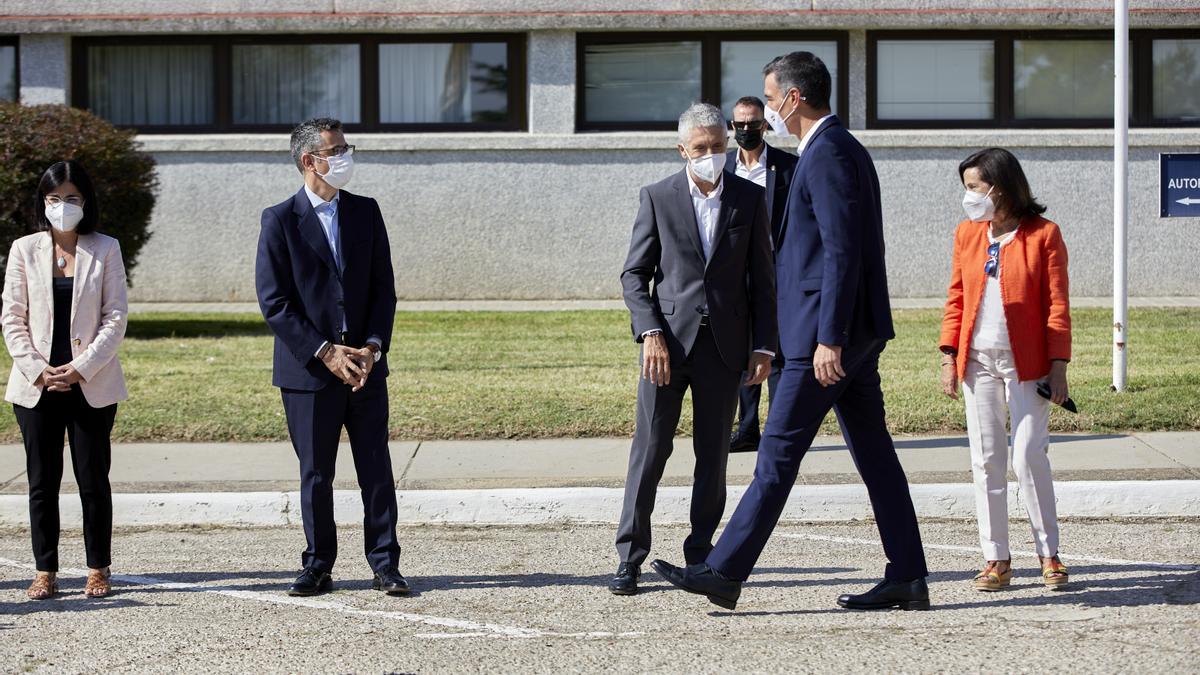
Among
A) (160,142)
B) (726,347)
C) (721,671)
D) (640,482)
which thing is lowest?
(721,671)

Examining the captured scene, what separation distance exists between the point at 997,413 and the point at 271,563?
10.6 ft

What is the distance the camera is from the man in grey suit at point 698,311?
5848 mm

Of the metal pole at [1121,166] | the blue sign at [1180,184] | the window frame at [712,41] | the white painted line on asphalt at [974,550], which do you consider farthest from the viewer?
the window frame at [712,41]

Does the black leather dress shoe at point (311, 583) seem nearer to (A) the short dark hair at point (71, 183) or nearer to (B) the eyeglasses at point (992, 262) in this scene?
(A) the short dark hair at point (71, 183)

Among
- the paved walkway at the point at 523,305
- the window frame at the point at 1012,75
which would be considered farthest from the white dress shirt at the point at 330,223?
the window frame at the point at 1012,75

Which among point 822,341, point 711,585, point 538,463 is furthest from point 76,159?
point 822,341

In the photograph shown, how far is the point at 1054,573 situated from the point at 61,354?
4.08 meters

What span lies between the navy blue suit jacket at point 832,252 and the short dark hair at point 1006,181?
591 millimetres

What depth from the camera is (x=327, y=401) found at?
19.8 feet

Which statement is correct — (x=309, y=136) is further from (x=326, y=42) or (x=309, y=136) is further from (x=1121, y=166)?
(x=326, y=42)

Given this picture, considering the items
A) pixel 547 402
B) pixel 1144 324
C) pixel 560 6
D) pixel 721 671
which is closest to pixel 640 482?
pixel 721 671

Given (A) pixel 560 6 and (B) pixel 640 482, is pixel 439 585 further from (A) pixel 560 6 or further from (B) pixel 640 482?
(A) pixel 560 6

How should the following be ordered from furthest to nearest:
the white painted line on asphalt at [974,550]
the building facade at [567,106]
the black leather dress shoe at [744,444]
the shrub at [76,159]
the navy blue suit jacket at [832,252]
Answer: the building facade at [567,106] → the shrub at [76,159] → the black leather dress shoe at [744,444] → the white painted line on asphalt at [974,550] → the navy blue suit jacket at [832,252]

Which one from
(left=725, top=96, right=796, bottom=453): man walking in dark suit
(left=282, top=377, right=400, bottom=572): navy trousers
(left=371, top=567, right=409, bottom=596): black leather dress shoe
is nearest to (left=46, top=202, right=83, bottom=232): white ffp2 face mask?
(left=282, top=377, right=400, bottom=572): navy trousers
